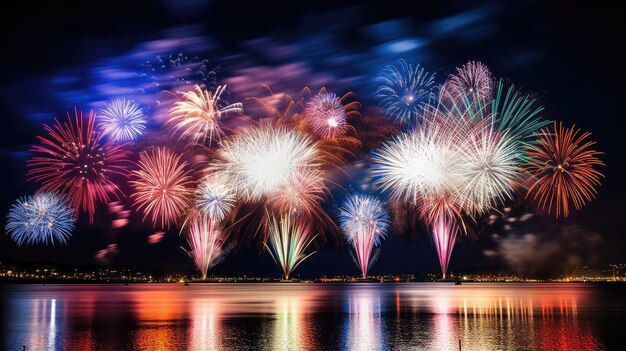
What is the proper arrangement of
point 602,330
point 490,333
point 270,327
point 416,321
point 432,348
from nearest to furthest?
1. point 432,348
2. point 490,333
3. point 602,330
4. point 270,327
5. point 416,321

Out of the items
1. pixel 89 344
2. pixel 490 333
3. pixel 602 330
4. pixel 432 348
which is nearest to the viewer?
pixel 432 348

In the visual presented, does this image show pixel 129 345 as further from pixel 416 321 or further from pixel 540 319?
pixel 540 319

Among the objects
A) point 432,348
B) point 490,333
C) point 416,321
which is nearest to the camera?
Answer: point 432,348

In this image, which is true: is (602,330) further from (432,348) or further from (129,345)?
(129,345)

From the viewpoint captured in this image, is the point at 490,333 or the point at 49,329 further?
the point at 49,329

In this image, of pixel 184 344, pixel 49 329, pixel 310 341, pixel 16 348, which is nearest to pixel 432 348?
pixel 310 341

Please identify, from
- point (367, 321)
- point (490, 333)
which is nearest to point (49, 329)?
point (367, 321)

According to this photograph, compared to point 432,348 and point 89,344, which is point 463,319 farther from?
point 89,344

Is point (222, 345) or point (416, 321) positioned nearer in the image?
point (222, 345)

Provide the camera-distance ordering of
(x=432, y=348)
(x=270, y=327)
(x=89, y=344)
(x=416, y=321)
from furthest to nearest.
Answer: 1. (x=416, y=321)
2. (x=270, y=327)
3. (x=89, y=344)
4. (x=432, y=348)
